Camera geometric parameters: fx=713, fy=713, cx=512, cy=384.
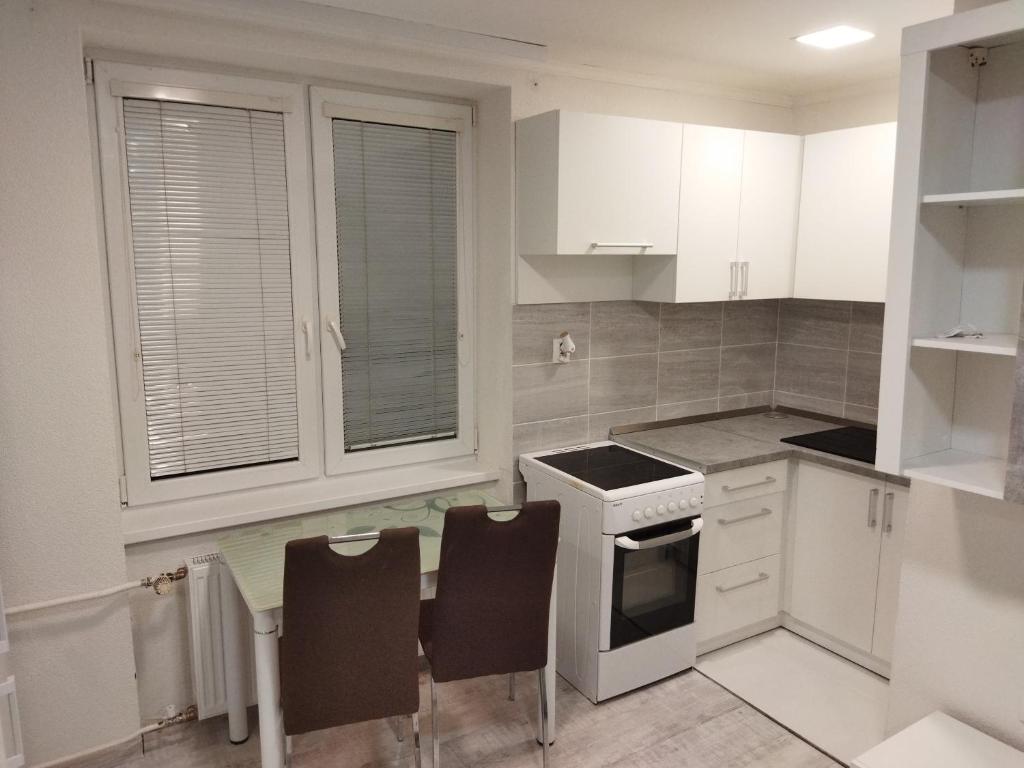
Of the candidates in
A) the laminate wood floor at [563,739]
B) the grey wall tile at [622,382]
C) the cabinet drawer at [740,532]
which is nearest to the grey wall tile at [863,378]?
the cabinet drawer at [740,532]

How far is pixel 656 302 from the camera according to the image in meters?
3.31

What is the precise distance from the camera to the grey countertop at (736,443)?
115 inches

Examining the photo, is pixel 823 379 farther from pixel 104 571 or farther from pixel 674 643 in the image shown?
pixel 104 571

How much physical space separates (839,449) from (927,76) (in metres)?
1.82

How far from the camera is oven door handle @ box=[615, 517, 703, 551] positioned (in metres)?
2.60

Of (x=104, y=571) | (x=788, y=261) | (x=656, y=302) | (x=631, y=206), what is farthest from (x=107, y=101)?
(x=788, y=261)

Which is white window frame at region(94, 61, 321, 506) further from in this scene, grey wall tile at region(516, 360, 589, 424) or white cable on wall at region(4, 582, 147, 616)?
grey wall tile at region(516, 360, 589, 424)

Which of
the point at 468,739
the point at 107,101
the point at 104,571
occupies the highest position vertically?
the point at 107,101

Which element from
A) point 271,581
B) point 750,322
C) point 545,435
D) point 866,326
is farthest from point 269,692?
point 866,326

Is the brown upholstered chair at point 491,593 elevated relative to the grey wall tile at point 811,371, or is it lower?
lower

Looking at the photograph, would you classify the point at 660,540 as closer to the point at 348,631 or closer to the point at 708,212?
the point at 348,631

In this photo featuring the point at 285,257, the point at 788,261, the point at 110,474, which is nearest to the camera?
the point at 110,474

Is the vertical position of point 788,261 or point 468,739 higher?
point 788,261

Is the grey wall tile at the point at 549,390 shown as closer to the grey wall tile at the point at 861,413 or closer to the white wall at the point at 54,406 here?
the grey wall tile at the point at 861,413
